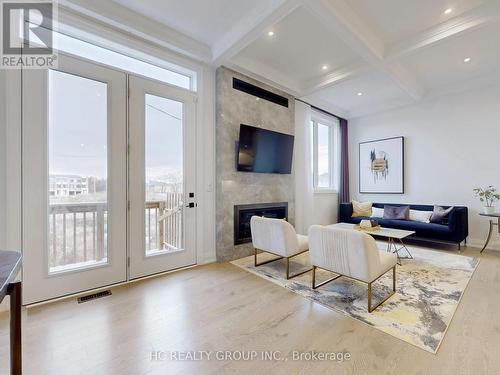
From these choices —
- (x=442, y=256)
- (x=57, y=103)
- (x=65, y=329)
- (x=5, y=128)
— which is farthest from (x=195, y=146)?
(x=442, y=256)

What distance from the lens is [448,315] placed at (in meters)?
2.09

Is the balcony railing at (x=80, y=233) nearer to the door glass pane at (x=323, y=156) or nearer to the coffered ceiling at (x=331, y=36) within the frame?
the coffered ceiling at (x=331, y=36)

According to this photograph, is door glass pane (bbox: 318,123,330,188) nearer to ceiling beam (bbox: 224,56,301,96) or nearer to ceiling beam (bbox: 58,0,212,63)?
ceiling beam (bbox: 224,56,301,96)

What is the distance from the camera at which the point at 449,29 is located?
2.86m

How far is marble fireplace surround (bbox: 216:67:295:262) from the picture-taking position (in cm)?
366

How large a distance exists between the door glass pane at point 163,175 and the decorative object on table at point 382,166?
4.59 metres

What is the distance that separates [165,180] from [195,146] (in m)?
0.66

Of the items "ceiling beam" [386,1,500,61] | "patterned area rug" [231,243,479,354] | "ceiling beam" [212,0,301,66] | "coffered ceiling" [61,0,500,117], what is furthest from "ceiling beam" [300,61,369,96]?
"patterned area rug" [231,243,479,354]

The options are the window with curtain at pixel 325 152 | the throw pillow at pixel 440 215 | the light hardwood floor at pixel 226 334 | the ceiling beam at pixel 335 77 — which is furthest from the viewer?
the window with curtain at pixel 325 152

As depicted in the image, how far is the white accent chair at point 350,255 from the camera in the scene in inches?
85.6

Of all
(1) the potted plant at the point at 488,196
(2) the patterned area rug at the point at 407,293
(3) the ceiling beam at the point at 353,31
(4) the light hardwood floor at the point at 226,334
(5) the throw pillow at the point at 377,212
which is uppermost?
(3) the ceiling beam at the point at 353,31

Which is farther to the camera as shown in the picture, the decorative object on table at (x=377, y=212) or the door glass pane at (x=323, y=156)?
the door glass pane at (x=323, y=156)

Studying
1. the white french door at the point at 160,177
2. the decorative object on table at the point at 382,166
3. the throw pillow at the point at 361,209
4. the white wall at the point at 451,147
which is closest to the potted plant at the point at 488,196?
the white wall at the point at 451,147

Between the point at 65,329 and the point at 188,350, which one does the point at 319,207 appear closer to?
the point at 188,350
